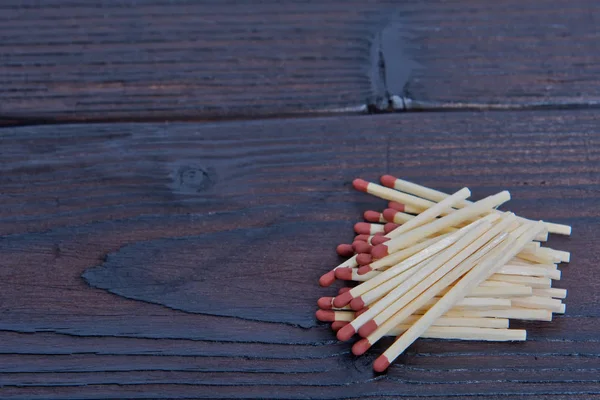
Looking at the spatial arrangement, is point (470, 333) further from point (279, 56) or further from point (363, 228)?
point (279, 56)

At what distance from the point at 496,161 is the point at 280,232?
0.80 ft

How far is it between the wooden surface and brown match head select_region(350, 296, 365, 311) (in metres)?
0.27

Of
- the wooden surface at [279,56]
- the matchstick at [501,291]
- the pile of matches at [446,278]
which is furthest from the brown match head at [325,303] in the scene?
the wooden surface at [279,56]

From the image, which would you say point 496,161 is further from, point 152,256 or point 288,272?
point 152,256

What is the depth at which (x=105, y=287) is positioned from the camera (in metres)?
0.76

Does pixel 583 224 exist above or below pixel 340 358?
above

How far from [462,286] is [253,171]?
26 centimetres

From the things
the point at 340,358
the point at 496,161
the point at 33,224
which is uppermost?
the point at 496,161

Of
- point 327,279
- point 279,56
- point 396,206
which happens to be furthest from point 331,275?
point 279,56

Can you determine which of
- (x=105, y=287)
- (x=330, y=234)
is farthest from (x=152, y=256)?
(x=330, y=234)

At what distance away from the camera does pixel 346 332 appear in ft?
2.29

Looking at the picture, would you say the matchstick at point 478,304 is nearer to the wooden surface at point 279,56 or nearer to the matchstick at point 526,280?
the matchstick at point 526,280

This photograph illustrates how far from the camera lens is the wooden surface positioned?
36.0 inches

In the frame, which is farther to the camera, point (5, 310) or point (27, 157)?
point (27, 157)
